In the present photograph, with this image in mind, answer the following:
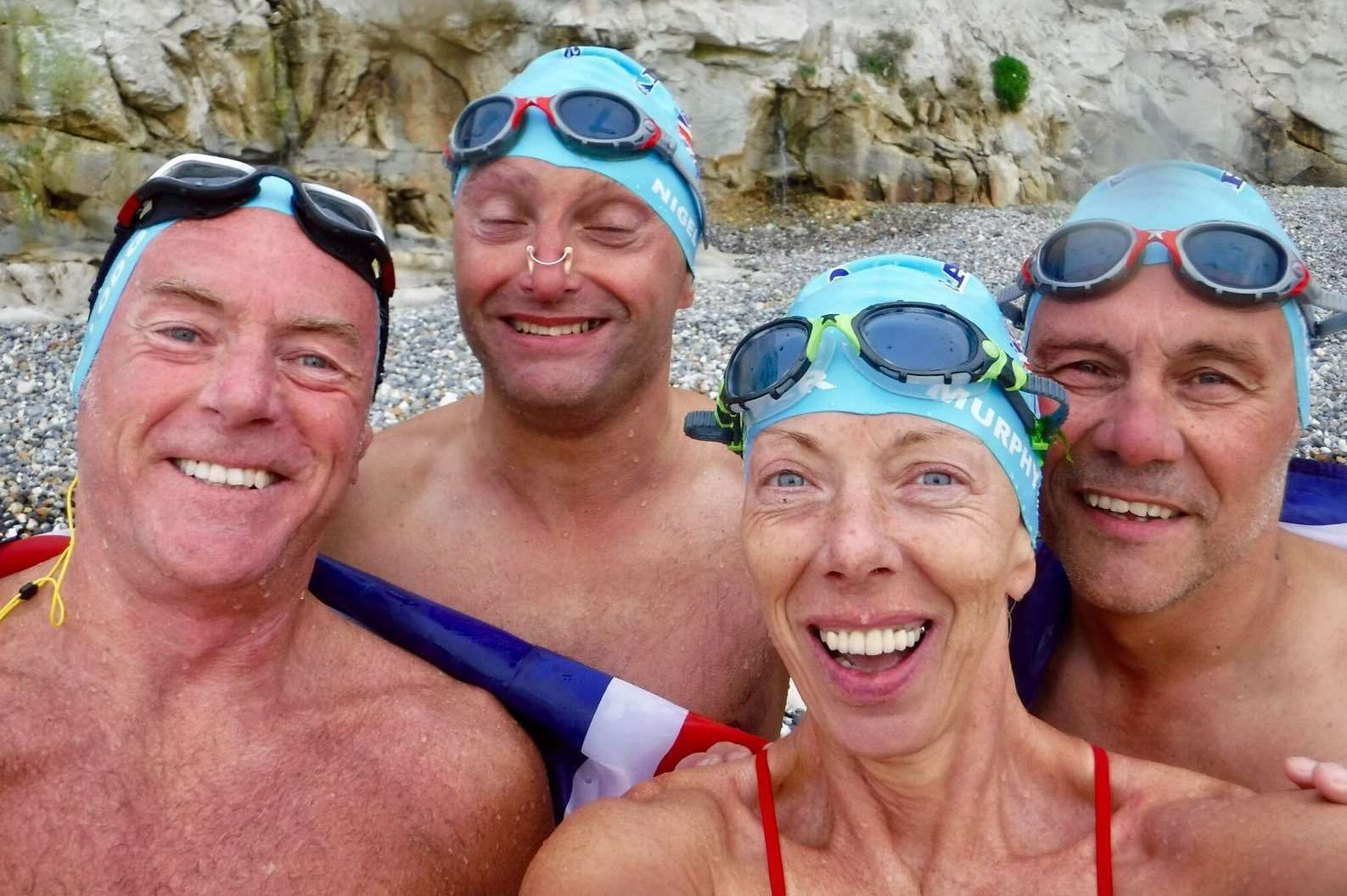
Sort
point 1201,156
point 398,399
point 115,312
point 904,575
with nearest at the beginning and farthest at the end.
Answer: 1. point 904,575
2. point 115,312
3. point 1201,156
4. point 398,399

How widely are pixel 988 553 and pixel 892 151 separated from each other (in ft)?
65.1

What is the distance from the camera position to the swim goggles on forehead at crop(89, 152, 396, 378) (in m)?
3.09

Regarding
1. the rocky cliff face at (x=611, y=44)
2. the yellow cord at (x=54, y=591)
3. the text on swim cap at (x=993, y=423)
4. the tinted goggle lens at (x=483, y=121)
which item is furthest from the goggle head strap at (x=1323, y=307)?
the rocky cliff face at (x=611, y=44)

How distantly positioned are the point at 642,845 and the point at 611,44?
1746 cm

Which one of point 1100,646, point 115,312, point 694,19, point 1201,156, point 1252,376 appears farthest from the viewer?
point 694,19

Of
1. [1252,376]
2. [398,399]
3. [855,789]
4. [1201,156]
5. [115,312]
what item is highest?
[1201,156]

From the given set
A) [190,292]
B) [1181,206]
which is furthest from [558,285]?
[1181,206]

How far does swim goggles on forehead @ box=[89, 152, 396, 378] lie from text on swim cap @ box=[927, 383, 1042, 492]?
5.73 feet

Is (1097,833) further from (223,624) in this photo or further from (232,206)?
(232,206)

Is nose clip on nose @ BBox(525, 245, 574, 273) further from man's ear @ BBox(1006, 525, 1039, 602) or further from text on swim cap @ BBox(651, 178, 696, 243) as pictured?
man's ear @ BBox(1006, 525, 1039, 602)

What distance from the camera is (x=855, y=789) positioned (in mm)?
2504

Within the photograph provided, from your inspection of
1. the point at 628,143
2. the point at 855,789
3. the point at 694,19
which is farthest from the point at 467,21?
the point at 855,789

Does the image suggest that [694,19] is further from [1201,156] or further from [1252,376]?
[1252,376]

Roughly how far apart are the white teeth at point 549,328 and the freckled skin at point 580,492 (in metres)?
0.03
